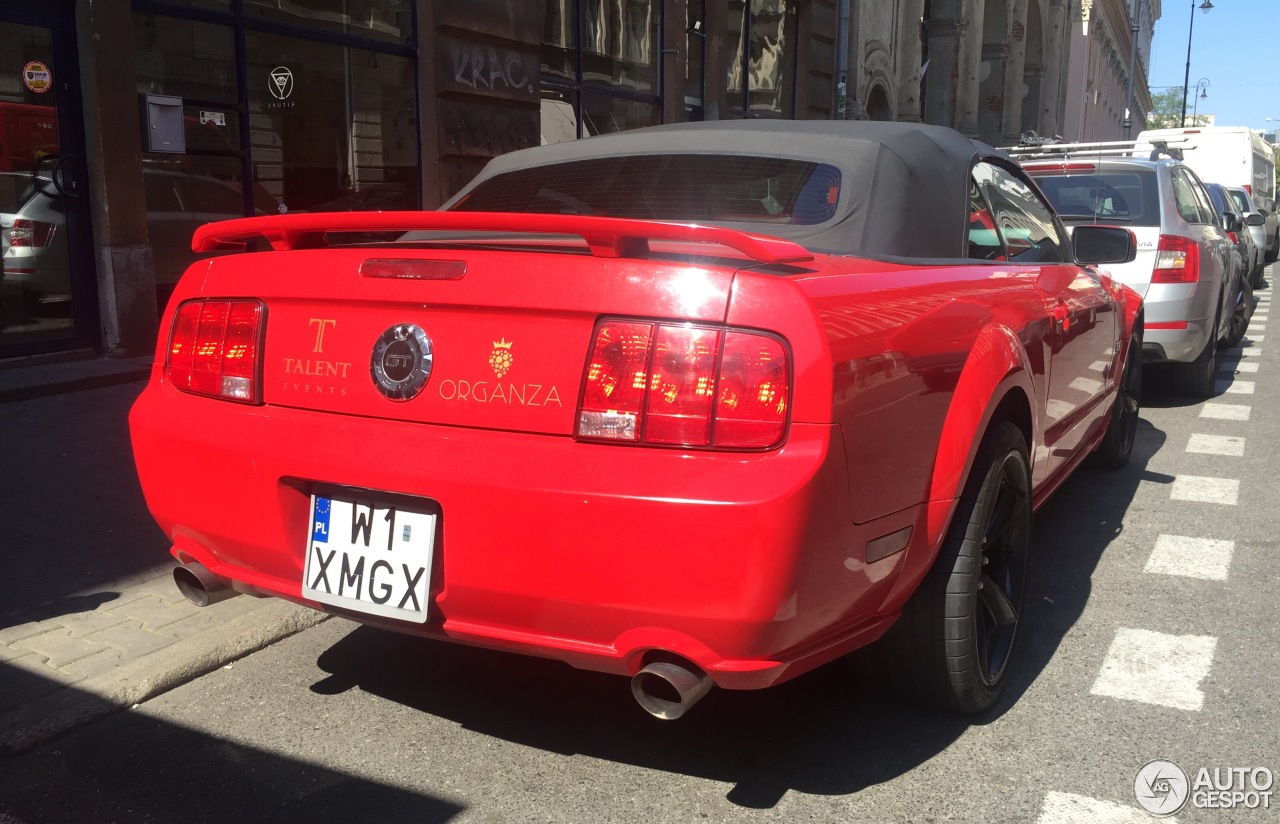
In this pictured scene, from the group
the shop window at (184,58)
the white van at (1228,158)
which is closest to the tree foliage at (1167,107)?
the white van at (1228,158)

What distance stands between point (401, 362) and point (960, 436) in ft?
4.31

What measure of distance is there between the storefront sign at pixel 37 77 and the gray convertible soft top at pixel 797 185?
4672 mm

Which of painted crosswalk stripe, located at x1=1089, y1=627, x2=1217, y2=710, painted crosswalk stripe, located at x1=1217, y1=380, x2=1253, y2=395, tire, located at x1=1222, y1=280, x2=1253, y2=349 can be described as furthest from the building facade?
tire, located at x1=1222, y1=280, x2=1253, y2=349

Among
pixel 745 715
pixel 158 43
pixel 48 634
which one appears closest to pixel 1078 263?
pixel 745 715

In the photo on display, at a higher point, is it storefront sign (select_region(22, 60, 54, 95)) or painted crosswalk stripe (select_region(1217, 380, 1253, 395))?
storefront sign (select_region(22, 60, 54, 95))

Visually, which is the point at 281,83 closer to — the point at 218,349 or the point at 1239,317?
the point at 218,349

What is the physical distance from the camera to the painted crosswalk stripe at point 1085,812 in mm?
2531

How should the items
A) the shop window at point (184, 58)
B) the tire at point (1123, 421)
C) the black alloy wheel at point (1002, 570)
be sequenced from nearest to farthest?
the black alloy wheel at point (1002, 570) < the tire at point (1123, 421) < the shop window at point (184, 58)

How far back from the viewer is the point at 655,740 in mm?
2957

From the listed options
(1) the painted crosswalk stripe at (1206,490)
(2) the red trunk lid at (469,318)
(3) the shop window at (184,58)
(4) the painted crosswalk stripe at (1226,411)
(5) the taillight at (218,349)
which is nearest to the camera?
(2) the red trunk lid at (469,318)

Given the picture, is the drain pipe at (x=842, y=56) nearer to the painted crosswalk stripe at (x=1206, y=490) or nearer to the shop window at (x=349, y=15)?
the shop window at (x=349, y=15)

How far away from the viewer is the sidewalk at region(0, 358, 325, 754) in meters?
3.07

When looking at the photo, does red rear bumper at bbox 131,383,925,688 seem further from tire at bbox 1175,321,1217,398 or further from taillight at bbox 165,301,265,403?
tire at bbox 1175,321,1217,398

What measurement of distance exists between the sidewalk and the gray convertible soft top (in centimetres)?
151
